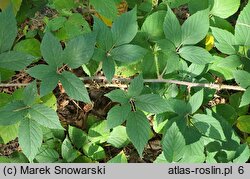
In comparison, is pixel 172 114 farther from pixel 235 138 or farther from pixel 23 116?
pixel 23 116

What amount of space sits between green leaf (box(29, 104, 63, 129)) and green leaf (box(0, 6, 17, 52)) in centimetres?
26

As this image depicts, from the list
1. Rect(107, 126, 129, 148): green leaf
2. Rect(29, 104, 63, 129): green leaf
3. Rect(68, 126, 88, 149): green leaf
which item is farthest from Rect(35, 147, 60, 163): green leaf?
Rect(29, 104, 63, 129): green leaf

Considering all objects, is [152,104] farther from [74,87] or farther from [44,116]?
[44,116]

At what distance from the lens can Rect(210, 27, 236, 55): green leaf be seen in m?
1.53

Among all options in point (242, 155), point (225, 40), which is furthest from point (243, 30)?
point (242, 155)

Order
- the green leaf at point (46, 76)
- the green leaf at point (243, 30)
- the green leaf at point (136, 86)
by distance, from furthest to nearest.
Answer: the green leaf at point (243, 30), the green leaf at point (136, 86), the green leaf at point (46, 76)

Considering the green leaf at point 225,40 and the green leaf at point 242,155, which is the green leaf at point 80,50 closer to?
the green leaf at point 225,40

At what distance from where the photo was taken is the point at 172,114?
1.66 m

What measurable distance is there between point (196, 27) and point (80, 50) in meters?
0.50

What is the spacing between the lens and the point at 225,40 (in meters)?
1.53

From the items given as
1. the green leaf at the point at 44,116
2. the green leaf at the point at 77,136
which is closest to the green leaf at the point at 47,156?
the green leaf at the point at 77,136

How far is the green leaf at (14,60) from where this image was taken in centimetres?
137

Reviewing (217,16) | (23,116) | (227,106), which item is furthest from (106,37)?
(227,106)

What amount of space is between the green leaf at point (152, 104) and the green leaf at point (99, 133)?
0.48 metres
